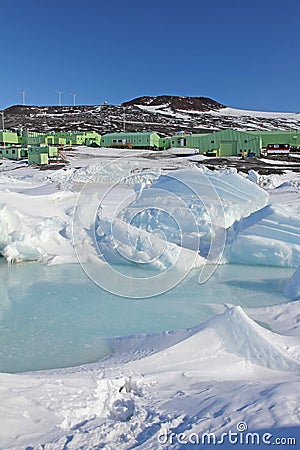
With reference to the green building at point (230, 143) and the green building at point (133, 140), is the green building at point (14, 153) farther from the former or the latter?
the green building at point (230, 143)

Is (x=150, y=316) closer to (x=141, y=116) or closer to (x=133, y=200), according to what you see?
(x=133, y=200)

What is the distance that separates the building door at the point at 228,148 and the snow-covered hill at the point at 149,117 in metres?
15.8

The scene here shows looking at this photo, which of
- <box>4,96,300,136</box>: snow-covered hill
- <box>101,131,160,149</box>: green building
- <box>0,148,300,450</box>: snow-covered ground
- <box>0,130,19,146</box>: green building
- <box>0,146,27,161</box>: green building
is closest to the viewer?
<box>0,148,300,450</box>: snow-covered ground

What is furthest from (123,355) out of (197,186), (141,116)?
(141,116)

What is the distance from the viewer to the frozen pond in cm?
425

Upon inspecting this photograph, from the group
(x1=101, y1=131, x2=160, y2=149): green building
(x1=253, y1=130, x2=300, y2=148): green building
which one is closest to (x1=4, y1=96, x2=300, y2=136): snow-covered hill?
(x1=101, y1=131, x2=160, y2=149): green building

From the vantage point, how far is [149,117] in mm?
68438

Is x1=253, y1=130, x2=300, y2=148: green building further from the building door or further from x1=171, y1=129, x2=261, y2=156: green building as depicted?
the building door

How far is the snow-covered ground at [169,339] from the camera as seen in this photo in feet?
8.30

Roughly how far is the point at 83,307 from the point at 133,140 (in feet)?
128

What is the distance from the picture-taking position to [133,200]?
31.1 ft

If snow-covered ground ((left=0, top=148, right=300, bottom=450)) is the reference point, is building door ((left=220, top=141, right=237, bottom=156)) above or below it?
above

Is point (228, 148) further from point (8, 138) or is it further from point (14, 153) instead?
point (8, 138)

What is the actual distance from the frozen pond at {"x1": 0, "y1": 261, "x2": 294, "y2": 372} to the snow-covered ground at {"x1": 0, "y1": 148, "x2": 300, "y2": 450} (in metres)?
0.10
